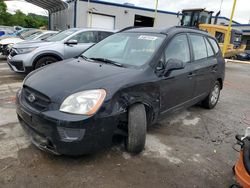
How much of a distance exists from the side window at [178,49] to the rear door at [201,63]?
0.20 m

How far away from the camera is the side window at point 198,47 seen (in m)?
4.34

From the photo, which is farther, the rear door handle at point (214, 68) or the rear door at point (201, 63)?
the rear door handle at point (214, 68)

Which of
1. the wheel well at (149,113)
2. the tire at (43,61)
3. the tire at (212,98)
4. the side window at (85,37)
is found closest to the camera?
A: the wheel well at (149,113)

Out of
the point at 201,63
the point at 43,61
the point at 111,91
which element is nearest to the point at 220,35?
the point at 201,63

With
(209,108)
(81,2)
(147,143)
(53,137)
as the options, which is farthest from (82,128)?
(81,2)

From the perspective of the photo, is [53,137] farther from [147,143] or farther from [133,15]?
[133,15]

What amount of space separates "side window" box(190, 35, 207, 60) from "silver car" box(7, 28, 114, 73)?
11.4ft

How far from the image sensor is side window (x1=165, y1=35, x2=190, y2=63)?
3654mm

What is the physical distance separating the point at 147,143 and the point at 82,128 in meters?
1.32

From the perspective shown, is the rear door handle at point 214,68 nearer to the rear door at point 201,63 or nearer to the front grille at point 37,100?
the rear door at point 201,63

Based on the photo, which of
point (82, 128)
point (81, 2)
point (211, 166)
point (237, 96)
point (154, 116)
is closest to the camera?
point (82, 128)

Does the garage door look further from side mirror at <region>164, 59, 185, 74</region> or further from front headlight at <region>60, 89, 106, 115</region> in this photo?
front headlight at <region>60, 89, 106, 115</region>

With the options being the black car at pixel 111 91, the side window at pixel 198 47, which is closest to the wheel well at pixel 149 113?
the black car at pixel 111 91

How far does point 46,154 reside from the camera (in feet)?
9.88
